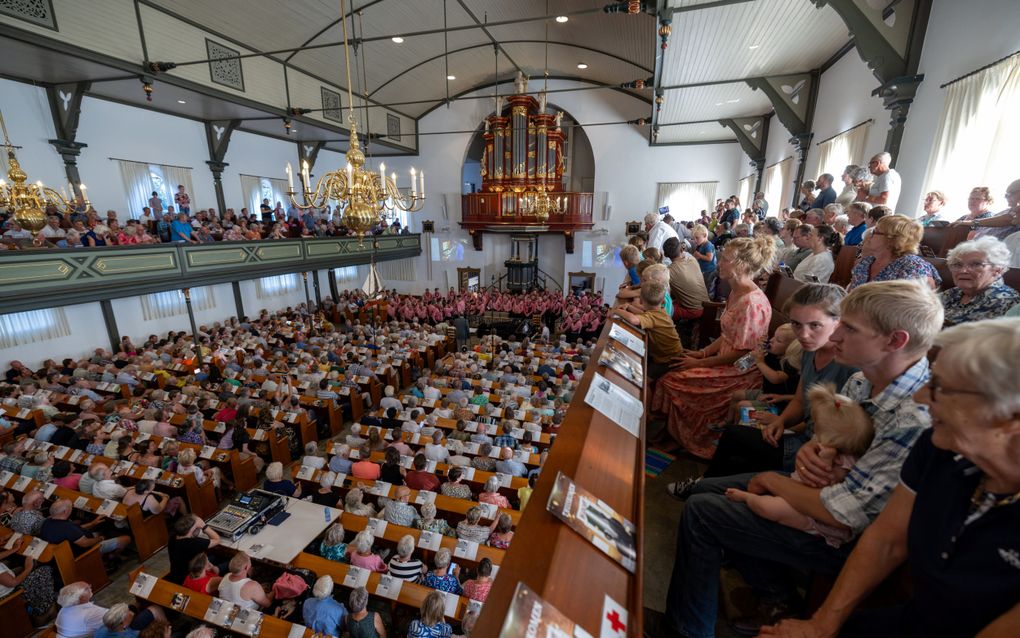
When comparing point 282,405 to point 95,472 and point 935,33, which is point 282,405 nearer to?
point 95,472

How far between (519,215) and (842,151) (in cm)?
1041

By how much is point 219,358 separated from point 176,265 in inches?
101

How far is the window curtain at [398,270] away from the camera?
18984mm

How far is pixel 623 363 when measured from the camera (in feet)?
8.73

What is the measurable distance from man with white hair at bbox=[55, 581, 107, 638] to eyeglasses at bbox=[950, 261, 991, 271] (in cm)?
642

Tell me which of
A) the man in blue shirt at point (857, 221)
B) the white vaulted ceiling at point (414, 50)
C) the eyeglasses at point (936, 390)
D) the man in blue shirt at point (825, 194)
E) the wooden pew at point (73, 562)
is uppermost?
the white vaulted ceiling at point (414, 50)

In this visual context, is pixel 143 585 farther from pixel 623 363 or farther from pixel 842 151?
pixel 842 151

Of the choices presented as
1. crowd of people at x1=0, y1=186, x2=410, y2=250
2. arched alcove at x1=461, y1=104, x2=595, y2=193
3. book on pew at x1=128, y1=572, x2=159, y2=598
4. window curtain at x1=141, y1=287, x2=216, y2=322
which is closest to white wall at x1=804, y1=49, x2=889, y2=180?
crowd of people at x1=0, y1=186, x2=410, y2=250

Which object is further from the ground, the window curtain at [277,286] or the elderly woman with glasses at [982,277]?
the elderly woman with glasses at [982,277]

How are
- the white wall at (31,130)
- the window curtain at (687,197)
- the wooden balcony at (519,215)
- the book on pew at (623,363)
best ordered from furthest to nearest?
the wooden balcony at (519,215) → the window curtain at (687,197) → the white wall at (31,130) → the book on pew at (623,363)

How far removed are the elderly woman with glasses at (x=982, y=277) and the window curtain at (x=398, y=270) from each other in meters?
18.2

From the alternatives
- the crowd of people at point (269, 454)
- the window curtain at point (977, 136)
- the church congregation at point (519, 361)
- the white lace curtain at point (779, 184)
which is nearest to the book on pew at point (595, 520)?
the church congregation at point (519, 361)

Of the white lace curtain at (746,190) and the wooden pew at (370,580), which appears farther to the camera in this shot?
the white lace curtain at (746,190)

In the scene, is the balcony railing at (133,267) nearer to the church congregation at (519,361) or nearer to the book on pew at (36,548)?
the church congregation at (519,361)
